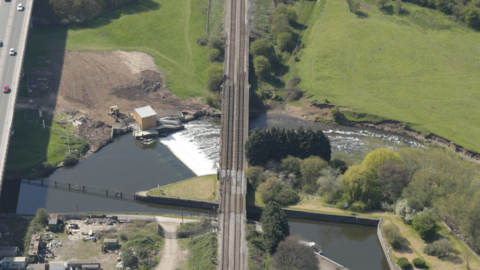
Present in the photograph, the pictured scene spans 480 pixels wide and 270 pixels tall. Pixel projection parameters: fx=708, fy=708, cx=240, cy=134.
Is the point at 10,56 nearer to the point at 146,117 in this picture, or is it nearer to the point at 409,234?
the point at 146,117

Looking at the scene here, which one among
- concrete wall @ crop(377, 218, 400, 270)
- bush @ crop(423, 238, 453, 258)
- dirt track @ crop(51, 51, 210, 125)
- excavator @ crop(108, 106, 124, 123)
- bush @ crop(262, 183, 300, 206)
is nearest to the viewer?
bush @ crop(423, 238, 453, 258)

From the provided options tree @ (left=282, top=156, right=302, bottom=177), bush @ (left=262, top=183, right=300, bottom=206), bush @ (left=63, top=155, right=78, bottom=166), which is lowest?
bush @ (left=262, top=183, right=300, bottom=206)

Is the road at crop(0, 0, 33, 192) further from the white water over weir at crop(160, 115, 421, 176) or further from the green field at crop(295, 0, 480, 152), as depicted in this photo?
the green field at crop(295, 0, 480, 152)

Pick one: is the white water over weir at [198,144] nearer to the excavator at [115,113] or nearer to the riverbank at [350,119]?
the excavator at [115,113]

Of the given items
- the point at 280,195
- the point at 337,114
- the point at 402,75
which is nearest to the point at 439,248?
the point at 280,195

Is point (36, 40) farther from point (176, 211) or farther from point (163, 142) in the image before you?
point (176, 211)

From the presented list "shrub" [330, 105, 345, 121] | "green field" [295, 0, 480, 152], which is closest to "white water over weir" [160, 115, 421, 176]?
"shrub" [330, 105, 345, 121]

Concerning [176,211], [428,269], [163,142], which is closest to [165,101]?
[163,142]
